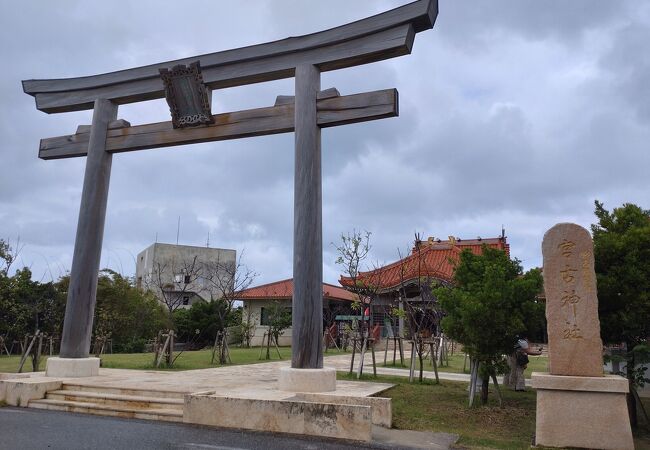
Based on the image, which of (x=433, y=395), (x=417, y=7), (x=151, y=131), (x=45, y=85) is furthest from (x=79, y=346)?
(x=417, y=7)

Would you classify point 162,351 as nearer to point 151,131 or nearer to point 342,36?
point 151,131

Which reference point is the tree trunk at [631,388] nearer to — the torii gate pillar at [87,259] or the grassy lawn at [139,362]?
the torii gate pillar at [87,259]

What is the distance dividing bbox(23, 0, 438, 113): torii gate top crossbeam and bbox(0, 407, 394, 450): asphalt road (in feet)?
19.3

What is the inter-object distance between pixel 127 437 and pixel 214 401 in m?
1.09

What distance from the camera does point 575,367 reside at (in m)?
5.53

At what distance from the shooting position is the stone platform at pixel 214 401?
5.51m

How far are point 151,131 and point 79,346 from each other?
4371 mm

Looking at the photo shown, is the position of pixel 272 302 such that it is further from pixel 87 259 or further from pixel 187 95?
pixel 187 95

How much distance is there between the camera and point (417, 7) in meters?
7.47

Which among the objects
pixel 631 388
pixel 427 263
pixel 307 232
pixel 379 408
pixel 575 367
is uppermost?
pixel 427 263

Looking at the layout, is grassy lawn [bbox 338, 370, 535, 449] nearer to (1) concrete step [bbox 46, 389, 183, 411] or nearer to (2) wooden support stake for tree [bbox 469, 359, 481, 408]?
(2) wooden support stake for tree [bbox 469, 359, 481, 408]

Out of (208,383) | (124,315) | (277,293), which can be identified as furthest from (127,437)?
(277,293)

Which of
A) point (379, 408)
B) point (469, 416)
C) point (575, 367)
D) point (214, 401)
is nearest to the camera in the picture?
point (575, 367)

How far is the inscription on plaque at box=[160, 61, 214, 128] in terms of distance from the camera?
895 cm
